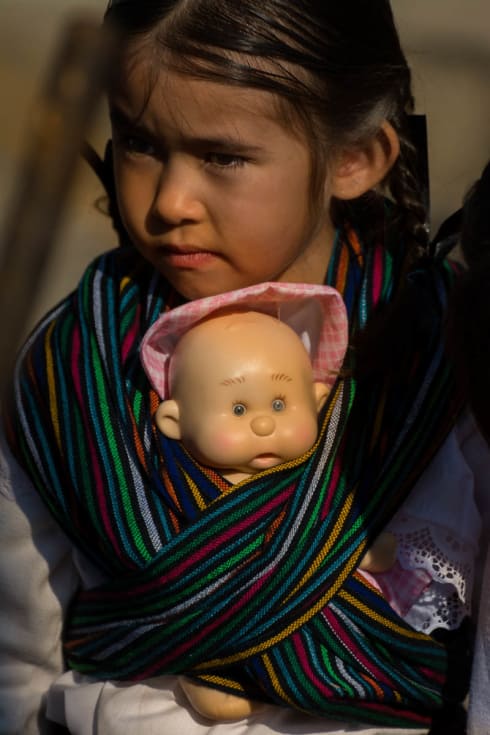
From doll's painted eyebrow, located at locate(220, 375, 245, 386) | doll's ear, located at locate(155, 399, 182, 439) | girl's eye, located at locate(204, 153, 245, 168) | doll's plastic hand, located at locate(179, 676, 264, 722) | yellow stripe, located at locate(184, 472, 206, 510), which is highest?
girl's eye, located at locate(204, 153, 245, 168)

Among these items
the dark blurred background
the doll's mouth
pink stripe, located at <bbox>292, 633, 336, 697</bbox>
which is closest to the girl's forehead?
the doll's mouth

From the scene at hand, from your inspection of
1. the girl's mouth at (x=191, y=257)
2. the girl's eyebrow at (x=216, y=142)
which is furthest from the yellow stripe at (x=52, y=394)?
the girl's eyebrow at (x=216, y=142)

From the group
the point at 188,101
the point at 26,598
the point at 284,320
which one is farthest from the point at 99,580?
the point at 188,101

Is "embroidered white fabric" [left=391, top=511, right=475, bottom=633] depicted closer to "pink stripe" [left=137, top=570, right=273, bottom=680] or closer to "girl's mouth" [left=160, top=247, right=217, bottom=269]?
"pink stripe" [left=137, top=570, right=273, bottom=680]

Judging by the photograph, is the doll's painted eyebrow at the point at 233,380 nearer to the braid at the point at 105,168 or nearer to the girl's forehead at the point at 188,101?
the girl's forehead at the point at 188,101

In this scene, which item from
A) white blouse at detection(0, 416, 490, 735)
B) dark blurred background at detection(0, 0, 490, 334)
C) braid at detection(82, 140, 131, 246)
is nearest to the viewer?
white blouse at detection(0, 416, 490, 735)

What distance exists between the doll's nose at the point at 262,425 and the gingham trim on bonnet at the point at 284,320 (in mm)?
162

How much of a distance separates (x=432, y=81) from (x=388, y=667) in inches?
105

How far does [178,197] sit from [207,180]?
5cm

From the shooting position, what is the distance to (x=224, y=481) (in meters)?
1.42

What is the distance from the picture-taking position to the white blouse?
4.82ft

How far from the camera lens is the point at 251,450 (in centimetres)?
138

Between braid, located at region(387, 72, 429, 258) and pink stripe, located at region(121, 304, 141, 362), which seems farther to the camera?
braid, located at region(387, 72, 429, 258)

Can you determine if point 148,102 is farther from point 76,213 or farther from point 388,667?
point 76,213
